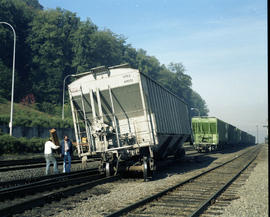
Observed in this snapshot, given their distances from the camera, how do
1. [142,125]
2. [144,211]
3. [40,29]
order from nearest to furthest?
[144,211], [142,125], [40,29]

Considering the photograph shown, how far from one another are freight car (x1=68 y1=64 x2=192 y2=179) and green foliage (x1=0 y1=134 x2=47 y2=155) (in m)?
14.3

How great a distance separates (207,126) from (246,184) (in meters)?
20.2

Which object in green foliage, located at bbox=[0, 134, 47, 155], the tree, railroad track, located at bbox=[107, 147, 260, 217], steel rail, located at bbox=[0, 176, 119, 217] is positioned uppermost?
the tree

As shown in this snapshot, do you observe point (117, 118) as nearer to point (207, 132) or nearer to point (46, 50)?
point (207, 132)

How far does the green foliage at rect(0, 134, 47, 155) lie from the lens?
24.8 meters

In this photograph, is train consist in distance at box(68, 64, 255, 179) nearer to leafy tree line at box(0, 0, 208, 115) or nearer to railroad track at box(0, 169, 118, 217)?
railroad track at box(0, 169, 118, 217)

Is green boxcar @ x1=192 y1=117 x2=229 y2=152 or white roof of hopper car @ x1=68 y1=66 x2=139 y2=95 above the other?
white roof of hopper car @ x1=68 y1=66 x2=139 y2=95

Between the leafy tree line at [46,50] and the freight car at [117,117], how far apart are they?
151 feet

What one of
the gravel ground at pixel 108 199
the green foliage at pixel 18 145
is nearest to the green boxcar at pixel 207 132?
the green foliage at pixel 18 145

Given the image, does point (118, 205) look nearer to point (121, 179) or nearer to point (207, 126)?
point (121, 179)

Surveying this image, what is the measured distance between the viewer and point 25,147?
88.3 ft

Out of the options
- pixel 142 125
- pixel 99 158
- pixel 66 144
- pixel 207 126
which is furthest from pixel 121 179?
pixel 207 126

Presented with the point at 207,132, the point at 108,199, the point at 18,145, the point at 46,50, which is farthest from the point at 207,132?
the point at 46,50

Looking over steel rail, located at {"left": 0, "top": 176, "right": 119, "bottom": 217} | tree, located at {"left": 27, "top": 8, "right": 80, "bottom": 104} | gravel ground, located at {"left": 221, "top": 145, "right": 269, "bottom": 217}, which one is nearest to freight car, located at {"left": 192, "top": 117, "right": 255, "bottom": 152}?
gravel ground, located at {"left": 221, "top": 145, "right": 269, "bottom": 217}
